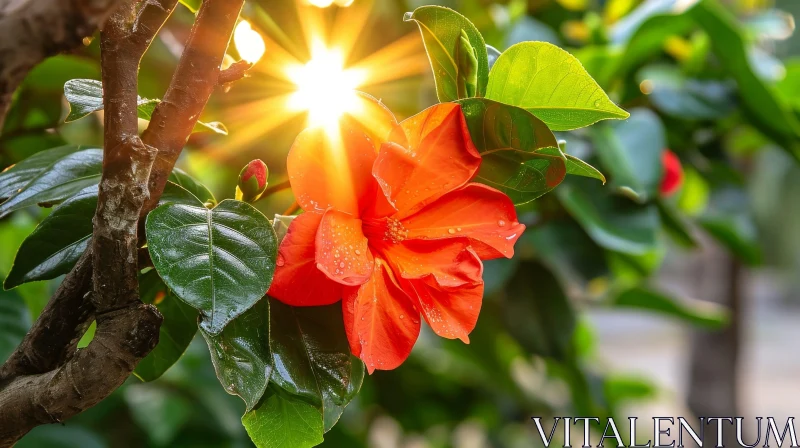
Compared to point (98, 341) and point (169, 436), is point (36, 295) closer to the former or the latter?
point (169, 436)

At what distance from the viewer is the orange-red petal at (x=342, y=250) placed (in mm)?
269

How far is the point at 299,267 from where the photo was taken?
11.1 inches

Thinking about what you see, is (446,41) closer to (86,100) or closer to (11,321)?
(86,100)

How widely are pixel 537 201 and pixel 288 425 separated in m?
0.53

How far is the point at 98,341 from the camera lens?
24 cm

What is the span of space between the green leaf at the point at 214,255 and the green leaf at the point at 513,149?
3.9 inches

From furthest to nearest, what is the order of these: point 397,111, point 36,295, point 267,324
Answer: point 397,111
point 36,295
point 267,324

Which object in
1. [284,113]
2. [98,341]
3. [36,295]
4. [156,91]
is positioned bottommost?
[98,341]

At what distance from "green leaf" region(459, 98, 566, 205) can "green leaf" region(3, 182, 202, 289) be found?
4.8 inches

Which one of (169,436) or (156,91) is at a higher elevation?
(156,91)

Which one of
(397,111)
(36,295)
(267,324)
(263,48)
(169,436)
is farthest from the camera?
(169,436)

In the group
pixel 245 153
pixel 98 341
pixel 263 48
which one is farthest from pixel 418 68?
pixel 98 341

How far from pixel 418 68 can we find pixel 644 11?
291 millimetres

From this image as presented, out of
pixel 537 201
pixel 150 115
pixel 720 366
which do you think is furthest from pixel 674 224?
pixel 150 115
